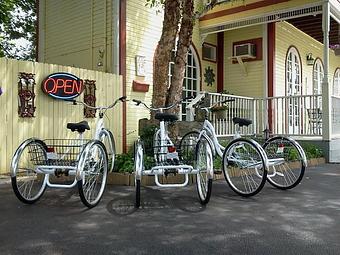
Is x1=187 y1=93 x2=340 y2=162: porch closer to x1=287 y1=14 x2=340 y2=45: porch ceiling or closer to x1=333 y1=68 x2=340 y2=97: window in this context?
x1=287 y1=14 x2=340 y2=45: porch ceiling

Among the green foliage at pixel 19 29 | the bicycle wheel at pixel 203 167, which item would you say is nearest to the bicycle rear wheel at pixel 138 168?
the bicycle wheel at pixel 203 167

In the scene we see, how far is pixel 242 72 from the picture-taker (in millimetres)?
12359

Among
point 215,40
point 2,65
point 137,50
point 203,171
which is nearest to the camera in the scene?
point 203,171

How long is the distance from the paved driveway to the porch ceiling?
850cm

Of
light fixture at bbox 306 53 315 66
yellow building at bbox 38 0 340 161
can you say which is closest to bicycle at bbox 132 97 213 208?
yellow building at bbox 38 0 340 161

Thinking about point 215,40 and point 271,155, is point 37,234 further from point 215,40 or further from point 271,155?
point 215,40

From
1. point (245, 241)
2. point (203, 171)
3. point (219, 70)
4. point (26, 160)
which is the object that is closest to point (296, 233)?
point (245, 241)

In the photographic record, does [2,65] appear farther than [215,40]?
No

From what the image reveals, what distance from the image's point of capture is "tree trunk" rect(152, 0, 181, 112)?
23.5 ft

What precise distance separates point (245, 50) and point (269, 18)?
4.66ft

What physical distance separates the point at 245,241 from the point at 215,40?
10.3m

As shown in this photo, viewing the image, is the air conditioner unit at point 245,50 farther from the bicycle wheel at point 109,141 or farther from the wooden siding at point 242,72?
the bicycle wheel at point 109,141

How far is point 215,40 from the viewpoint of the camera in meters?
12.8

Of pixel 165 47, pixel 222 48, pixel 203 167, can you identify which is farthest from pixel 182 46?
pixel 222 48
